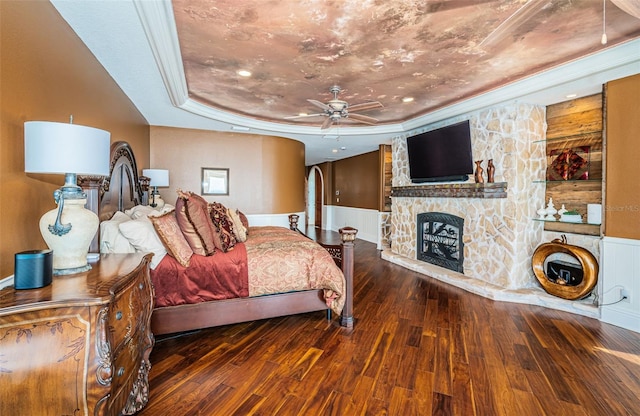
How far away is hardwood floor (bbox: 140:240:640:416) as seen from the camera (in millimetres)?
1815

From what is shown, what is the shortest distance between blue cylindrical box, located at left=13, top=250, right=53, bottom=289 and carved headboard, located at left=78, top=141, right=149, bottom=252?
2.27ft

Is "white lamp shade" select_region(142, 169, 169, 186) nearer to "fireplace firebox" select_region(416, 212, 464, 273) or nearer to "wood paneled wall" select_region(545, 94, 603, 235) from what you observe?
"fireplace firebox" select_region(416, 212, 464, 273)

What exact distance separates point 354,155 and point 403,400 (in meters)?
7.10

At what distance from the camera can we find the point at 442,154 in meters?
4.68

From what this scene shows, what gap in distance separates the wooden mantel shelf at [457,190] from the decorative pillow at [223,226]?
11.0 ft

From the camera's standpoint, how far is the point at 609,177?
9.77ft

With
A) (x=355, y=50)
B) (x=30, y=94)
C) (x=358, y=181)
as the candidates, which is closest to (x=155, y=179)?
(x=30, y=94)

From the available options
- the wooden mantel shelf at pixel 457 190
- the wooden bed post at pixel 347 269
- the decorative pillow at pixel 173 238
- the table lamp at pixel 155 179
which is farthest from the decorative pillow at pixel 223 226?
the wooden mantel shelf at pixel 457 190

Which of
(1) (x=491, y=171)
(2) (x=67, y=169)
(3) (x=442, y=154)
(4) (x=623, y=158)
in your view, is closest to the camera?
(2) (x=67, y=169)

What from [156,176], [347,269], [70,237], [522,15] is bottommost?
[347,269]

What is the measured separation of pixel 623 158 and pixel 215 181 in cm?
568

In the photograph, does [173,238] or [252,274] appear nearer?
[173,238]

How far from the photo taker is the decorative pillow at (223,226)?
2.83m

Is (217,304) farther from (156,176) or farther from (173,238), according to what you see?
(156,176)
